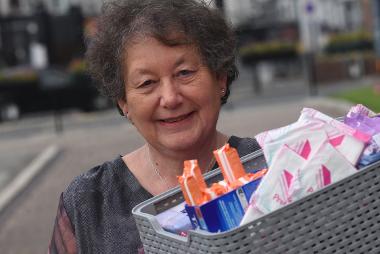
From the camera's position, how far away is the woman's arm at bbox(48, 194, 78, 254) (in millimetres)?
2352

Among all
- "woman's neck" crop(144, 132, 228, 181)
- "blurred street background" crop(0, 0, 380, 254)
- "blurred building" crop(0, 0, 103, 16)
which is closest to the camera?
"woman's neck" crop(144, 132, 228, 181)

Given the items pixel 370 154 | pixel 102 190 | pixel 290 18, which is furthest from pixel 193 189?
pixel 290 18

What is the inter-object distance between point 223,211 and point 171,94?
0.62m

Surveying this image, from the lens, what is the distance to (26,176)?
11.9 m

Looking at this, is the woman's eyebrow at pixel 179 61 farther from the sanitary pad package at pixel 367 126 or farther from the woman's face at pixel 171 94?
the sanitary pad package at pixel 367 126

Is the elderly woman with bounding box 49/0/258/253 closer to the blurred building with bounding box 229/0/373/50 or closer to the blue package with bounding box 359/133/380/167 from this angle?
the blue package with bounding box 359/133/380/167

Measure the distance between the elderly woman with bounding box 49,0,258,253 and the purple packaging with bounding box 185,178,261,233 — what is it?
57cm

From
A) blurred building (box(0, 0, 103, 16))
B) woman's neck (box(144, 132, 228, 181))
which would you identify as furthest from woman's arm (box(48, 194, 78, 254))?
blurred building (box(0, 0, 103, 16))

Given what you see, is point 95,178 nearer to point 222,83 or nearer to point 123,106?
point 123,106

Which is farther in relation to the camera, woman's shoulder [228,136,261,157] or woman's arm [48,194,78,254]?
woman's shoulder [228,136,261,157]

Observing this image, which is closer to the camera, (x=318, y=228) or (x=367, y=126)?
(x=318, y=228)

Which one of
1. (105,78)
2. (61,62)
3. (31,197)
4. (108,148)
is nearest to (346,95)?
(108,148)

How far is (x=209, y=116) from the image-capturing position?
219cm

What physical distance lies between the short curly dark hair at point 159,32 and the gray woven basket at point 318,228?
72 cm
